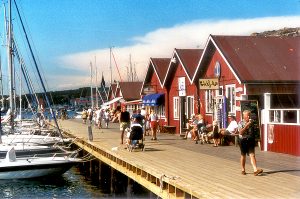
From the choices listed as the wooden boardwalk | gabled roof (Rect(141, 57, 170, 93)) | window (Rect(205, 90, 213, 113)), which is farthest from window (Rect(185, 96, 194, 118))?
the wooden boardwalk

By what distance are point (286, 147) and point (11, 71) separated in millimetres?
18692

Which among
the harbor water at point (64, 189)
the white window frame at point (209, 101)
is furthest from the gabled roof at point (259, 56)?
the harbor water at point (64, 189)

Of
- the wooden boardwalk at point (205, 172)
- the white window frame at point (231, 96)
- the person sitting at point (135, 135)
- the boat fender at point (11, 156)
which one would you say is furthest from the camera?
the white window frame at point (231, 96)

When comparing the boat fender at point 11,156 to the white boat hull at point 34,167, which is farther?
the boat fender at point 11,156

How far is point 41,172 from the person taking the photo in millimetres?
22625

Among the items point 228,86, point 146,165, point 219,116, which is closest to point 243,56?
point 228,86

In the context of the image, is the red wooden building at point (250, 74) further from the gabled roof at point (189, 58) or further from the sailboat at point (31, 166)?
the sailboat at point (31, 166)

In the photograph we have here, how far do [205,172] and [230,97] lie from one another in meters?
11.9

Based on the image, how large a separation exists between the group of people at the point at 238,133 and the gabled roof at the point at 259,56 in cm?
252

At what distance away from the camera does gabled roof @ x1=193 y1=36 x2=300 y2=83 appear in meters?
24.0

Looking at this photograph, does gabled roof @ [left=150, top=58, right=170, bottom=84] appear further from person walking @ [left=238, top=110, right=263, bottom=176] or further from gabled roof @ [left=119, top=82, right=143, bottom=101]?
person walking @ [left=238, top=110, right=263, bottom=176]

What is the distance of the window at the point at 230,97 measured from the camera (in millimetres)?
25172

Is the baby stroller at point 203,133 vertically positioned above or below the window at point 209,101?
below

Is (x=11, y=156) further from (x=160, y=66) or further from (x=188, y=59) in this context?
(x=160, y=66)
